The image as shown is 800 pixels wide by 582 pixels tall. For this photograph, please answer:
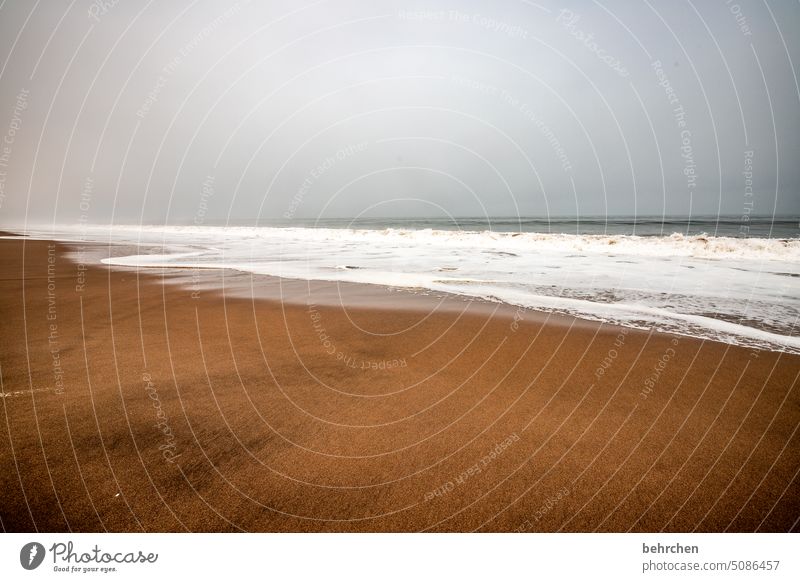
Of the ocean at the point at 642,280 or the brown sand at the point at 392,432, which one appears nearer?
the brown sand at the point at 392,432

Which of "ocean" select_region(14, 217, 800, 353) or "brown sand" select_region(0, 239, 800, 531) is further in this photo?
"ocean" select_region(14, 217, 800, 353)

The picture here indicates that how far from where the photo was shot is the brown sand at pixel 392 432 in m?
2.38

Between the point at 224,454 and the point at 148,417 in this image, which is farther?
the point at 148,417

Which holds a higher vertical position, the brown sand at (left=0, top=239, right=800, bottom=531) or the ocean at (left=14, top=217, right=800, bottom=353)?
the ocean at (left=14, top=217, right=800, bottom=353)

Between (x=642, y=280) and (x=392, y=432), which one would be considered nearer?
(x=392, y=432)

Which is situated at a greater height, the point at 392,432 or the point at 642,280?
the point at 642,280

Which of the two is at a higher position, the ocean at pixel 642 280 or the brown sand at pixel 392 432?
the ocean at pixel 642 280

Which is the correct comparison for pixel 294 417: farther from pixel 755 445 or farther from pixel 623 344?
pixel 623 344

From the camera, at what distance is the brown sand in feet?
7.81

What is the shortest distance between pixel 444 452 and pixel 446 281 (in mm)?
8135

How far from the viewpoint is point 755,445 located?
301 centimetres

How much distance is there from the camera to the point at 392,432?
316 centimetres
